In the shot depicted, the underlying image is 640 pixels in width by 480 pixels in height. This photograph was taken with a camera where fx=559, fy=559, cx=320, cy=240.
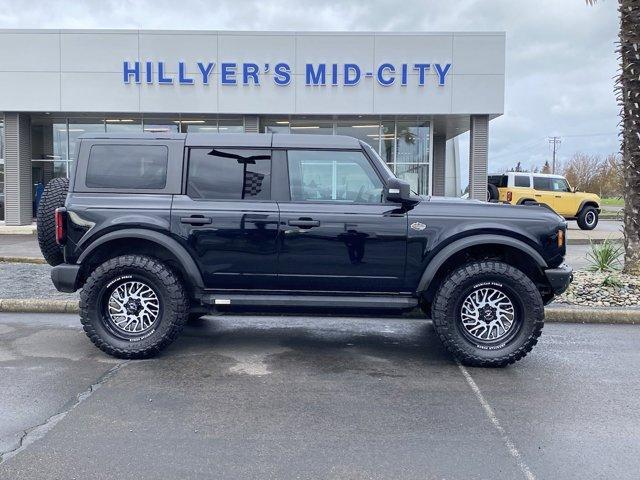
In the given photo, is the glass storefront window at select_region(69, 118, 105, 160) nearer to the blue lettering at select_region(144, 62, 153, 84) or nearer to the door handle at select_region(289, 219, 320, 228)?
the blue lettering at select_region(144, 62, 153, 84)

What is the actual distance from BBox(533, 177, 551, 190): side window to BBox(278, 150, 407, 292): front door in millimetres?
17172

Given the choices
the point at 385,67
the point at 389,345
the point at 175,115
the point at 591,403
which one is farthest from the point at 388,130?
the point at 591,403

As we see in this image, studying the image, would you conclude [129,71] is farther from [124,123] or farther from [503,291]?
[503,291]

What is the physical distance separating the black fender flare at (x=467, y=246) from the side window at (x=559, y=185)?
17167 mm

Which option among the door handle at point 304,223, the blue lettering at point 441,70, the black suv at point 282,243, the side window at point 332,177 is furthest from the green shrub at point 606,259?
the blue lettering at point 441,70

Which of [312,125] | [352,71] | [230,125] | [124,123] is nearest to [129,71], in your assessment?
[124,123]

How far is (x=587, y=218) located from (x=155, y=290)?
64.2 ft

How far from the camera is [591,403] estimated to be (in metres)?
4.26

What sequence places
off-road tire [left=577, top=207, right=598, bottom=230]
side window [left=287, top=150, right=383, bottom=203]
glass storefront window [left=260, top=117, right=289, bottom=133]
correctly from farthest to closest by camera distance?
off-road tire [left=577, top=207, right=598, bottom=230]
glass storefront window [left=260, top=117, right=289, bottom=133]
side window [left=287, top=150, right=383, bottom=203]

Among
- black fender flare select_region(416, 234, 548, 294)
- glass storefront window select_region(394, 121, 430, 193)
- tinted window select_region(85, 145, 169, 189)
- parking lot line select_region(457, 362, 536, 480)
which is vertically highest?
glass storefront window select_region(394, 121, 430, 193)

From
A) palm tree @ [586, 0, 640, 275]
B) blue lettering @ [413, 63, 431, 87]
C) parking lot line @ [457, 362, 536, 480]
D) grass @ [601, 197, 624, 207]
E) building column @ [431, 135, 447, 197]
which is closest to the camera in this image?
parking lot line @ [457, 362, 536, 480]

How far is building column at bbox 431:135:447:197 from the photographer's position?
71.5 feet

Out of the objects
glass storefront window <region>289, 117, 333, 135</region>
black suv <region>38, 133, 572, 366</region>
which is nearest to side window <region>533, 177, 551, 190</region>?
glass storefront window <region>289, 117, 333, 135</region>

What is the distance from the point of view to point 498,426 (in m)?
3.81
